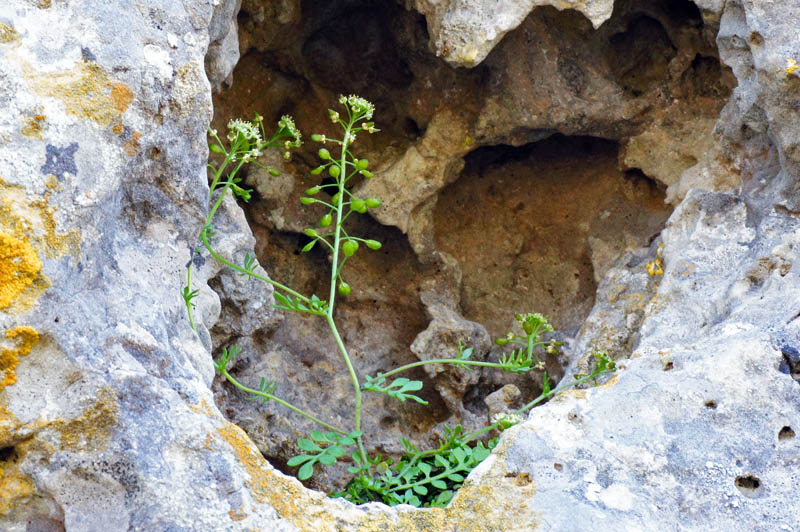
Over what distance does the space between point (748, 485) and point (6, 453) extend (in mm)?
1463

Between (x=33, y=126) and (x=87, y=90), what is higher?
(x=87, y=90)

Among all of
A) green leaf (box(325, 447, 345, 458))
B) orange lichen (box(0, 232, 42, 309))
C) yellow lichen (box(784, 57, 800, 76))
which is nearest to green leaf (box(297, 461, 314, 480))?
green leaf (box(325, 447, 345, 458))

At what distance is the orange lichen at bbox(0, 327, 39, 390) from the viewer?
1558 millimetres

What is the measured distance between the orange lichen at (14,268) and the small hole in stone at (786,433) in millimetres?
1539

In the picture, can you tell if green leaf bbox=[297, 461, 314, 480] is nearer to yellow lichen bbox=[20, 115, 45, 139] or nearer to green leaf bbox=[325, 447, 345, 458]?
green leaf bbox=[325, 447, 345, 458]

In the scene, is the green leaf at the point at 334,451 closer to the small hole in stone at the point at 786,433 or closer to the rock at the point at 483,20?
the small hole in stone at the point at 786,433

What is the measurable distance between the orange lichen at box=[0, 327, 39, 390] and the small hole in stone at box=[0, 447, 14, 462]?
12 centimetres

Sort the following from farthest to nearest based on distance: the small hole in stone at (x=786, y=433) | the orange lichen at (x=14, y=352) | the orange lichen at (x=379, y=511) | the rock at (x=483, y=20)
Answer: the rock at (x=483, y=20)
the small hole in stone at (x=786, y=433)
the orange lichen at (x=379, y=511)
the orange lichen at (x=14, y=352)

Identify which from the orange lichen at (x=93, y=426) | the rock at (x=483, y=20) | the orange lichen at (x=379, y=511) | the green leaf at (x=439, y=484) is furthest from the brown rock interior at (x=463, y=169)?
the orange lichen at (x=93, y=426)

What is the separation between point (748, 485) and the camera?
179 centimetres

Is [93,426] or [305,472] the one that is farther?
[305,472]

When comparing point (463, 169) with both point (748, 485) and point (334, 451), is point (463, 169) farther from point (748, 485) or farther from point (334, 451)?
point (748, 485)

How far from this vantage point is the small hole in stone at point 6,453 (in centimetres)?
158

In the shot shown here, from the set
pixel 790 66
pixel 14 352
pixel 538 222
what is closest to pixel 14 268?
pixel 14 352
